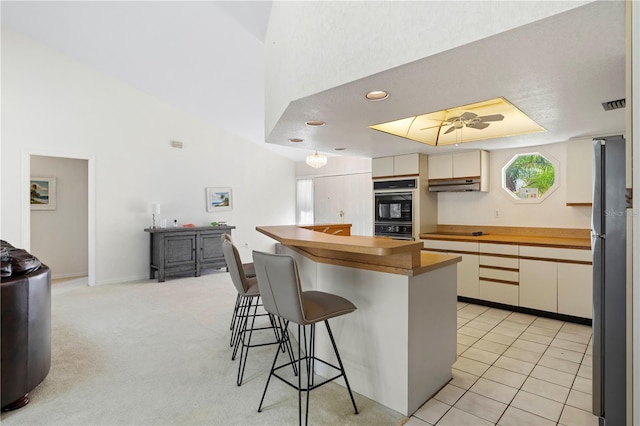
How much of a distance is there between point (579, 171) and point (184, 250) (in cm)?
607

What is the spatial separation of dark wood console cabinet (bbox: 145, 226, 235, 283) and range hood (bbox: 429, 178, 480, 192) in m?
3.86

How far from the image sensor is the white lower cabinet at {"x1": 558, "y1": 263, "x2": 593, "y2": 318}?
355cm

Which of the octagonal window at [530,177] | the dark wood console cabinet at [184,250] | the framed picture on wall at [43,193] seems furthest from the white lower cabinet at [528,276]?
the framed picture on wall at [43,193]

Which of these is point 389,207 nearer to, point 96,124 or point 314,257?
point 314,257

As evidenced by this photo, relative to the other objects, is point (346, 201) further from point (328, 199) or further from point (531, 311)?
point (531, 311)

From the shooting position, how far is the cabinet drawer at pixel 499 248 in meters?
4.00

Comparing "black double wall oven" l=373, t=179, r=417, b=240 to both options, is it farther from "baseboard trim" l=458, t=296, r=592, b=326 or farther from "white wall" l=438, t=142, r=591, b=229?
"baseboard trim" l=458, t=296, r=592, b=326

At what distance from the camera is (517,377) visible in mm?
2512

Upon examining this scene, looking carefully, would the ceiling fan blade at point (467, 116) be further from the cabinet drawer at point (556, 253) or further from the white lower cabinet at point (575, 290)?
the white lower cabinet at point (575, 290)

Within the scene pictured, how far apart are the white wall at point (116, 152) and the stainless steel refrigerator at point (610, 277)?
6370mm

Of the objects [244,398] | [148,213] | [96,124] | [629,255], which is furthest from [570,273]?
[96,124]

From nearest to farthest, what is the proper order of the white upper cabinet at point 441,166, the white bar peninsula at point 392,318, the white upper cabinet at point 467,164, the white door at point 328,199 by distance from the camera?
1. the white bar peninsula at point 392,318
2. the white upper cabinet at point 467,164
3. the white upper cabinet at point 441,166
4. the white door at point 328,199

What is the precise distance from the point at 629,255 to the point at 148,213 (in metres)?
6.56

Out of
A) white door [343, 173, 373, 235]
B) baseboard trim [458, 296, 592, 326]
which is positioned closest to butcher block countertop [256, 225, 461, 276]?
baseboard trim [458, 296, 592, 326]
